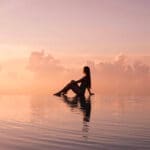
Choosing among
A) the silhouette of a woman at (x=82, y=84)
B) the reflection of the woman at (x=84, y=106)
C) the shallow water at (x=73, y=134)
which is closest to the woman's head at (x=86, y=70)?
the silhouette of a woman at (x=82, y=84)

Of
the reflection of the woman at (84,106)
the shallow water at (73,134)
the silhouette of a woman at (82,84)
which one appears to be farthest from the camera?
the silhouette of a woman at (82,84)

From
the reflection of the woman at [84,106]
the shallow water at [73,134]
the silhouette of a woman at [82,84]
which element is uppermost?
the silhouette of a woman at [82,84]

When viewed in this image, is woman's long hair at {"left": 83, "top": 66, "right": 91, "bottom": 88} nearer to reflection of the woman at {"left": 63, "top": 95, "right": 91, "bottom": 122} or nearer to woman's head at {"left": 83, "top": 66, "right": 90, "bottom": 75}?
woman's head at {"left": 83, "top": 66, "right": 90, "bottom": 75}

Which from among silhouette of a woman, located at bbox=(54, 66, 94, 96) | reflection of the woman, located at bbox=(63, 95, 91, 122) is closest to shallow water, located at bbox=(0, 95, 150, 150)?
reflection of the woman, located at bbox=(63, 95, 91, 122)

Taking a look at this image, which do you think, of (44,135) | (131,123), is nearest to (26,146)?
(44,135)

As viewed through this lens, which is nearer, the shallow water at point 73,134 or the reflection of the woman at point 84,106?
the shallow water at point 73,134

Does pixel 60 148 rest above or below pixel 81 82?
below

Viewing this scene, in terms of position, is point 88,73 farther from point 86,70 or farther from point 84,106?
point 84,106

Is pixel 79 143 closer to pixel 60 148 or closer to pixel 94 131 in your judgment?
pixel 60 148

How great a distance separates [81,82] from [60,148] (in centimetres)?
2691

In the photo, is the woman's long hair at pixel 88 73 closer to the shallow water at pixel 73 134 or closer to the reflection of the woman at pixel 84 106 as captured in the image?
the reflection of the woman at pixel 84 106

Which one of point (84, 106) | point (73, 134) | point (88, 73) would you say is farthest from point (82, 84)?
point (73, 134)

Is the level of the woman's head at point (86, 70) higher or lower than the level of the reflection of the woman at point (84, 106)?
higher

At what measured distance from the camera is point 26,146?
32.0 feet
